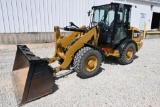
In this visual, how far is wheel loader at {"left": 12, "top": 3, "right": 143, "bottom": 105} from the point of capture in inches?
117

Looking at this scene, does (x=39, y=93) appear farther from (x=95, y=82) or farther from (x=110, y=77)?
(x=110, y=77)

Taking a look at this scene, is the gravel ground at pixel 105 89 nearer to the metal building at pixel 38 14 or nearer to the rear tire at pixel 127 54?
the rear tire at pixel 127 54

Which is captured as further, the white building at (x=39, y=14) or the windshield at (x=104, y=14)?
the white building at (x=39, y=14)

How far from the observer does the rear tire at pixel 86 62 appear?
12.6 ft

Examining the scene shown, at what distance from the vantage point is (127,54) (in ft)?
17.7

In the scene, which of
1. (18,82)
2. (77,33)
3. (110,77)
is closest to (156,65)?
(110,77)

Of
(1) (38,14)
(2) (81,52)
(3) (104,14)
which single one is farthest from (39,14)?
(2) (81,52)

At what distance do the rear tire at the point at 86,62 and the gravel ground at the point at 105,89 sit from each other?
20 cm

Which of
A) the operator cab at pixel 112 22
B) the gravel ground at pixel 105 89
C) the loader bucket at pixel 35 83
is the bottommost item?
the gravel ground at pixel 105 89

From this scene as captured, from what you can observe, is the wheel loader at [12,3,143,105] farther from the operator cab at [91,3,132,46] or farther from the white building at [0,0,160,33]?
the white building at [0,0,160,33]

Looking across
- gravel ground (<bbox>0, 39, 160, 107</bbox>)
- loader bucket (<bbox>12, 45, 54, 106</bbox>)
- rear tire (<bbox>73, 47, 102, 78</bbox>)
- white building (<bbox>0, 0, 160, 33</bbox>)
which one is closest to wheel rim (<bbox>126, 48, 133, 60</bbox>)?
gravel ground (<bbox>0, 39, 160, 107</bbox>)

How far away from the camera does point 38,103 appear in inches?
116

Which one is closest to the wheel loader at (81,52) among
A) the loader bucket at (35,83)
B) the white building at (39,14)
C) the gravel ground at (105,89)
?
the loader bucket at (35,83)

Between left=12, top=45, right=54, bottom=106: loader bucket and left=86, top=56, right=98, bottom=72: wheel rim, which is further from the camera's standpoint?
left=86, top=56, right=98, bottom=72: wheel rim
